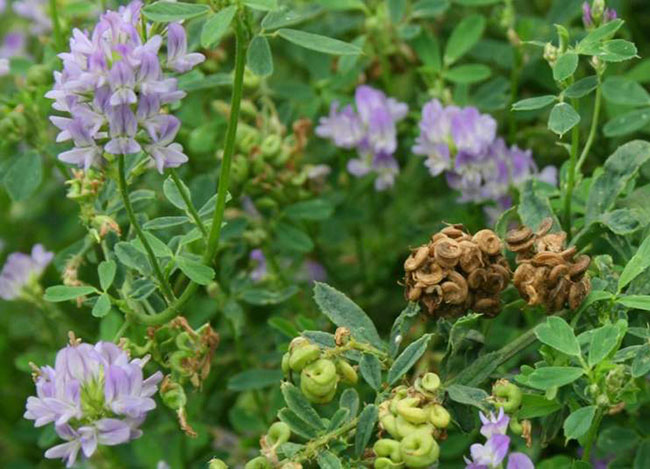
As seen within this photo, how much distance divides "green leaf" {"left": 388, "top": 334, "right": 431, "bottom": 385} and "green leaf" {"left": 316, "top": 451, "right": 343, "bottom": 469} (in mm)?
104

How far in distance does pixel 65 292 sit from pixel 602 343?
0.61 m

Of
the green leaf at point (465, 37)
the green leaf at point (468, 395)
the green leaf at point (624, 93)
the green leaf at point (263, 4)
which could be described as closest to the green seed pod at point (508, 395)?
the green leaf at point (468, 395)

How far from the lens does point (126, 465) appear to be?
1.80 metres

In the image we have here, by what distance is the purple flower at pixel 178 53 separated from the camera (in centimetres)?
119

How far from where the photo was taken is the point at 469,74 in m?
1.76

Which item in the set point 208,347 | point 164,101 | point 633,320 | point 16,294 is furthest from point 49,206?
point 633,320

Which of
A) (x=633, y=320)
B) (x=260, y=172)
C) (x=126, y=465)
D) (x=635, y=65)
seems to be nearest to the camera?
(x=633, y=320)

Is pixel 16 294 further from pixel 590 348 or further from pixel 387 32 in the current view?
pixel 590 348

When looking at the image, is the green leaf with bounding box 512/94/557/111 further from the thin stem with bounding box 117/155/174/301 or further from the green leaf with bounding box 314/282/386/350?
the thin stem with bounding box 117/155/174/301

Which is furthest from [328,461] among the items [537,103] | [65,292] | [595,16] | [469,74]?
[469,74]

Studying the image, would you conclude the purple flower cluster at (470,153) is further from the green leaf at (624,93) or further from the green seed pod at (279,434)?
the green seed pod at (279,434)

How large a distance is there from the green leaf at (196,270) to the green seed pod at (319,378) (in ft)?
0.57

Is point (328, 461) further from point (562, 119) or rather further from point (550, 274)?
point (562, 119)

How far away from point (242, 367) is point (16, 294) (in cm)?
37
